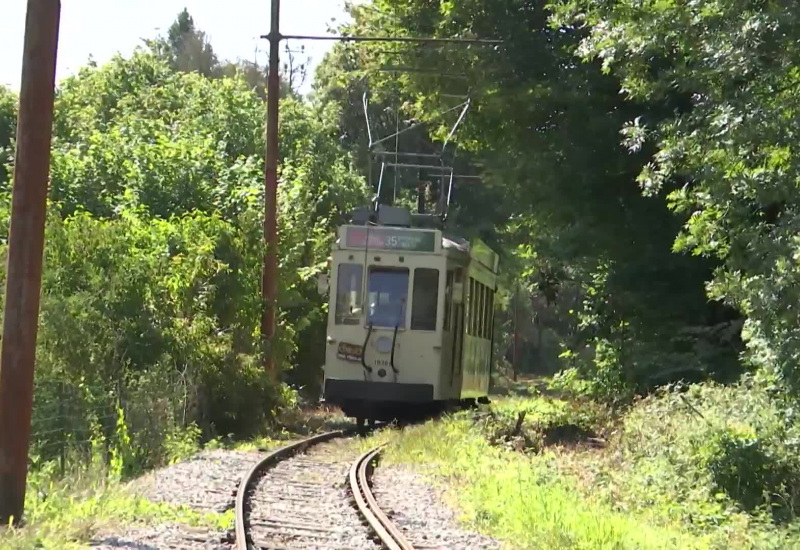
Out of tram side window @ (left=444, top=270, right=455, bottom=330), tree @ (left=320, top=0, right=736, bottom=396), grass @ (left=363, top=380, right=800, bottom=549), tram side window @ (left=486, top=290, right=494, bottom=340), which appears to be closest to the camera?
grass @ (left=363, top=380, right=800, bottom=549)

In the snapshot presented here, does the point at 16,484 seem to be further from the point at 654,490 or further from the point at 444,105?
the point at 444,105

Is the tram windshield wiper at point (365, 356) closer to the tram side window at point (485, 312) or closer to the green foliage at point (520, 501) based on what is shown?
the green foliage at point (520, 501)

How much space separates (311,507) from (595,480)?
11.3ft

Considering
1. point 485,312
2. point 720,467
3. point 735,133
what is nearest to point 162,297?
point 485,312

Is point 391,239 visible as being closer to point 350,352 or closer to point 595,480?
point 350,352

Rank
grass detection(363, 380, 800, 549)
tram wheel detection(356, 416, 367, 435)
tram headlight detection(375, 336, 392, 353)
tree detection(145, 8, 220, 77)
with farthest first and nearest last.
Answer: tree detection(145, 8, 220, 77) < tram wheel detection(356, 416, 367, 435) < tram headlight detection(375, 336, 392, 353) < grass detection(363, 380, 800, 549)

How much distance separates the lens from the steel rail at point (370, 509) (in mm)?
9125

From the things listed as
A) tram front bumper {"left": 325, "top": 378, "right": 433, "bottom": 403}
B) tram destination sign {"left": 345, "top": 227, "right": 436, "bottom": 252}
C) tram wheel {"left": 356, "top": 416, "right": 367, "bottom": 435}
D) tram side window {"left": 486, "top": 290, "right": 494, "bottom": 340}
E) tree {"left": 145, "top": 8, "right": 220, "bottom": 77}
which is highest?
tree {"left": 145, "top": 8, "right": 220, "bottom": 77}

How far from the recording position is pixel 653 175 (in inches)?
537

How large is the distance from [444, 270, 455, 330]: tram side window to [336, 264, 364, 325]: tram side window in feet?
4.54

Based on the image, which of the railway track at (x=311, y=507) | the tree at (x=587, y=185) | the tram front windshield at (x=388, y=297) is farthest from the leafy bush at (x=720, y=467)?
the tram front windshield at (x=388, y=297)

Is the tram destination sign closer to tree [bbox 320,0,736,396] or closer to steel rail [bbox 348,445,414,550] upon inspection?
tree [bbox 320,0,736,396]

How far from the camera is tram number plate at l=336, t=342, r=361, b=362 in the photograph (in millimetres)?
18891

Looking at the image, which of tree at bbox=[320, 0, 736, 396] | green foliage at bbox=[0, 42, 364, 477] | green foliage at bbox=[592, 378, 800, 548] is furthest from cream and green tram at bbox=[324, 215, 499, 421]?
green foliage at bbox=[592, 378, 800, 548]
